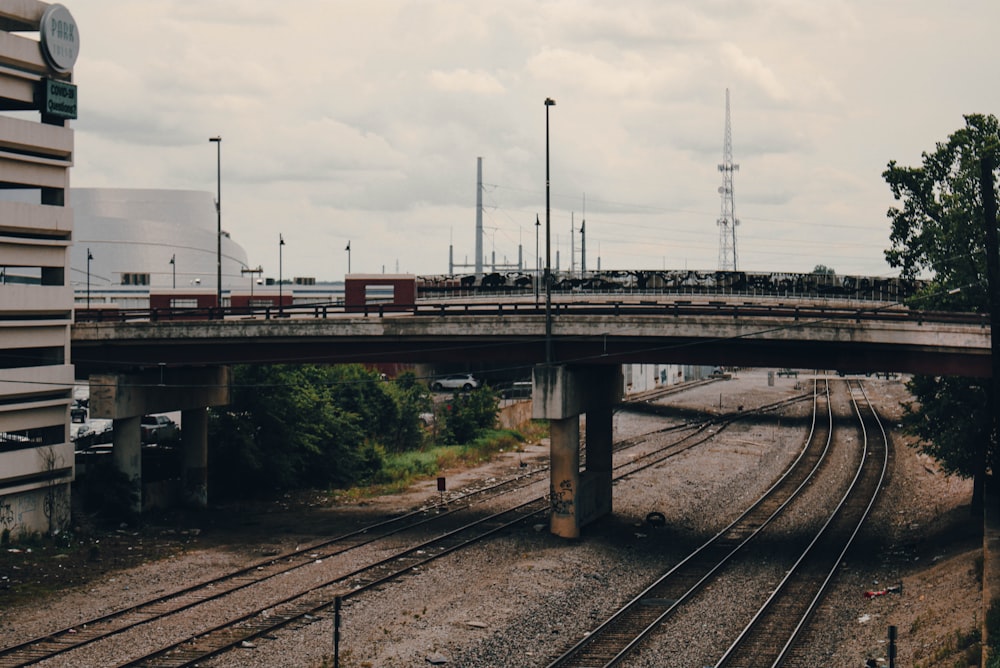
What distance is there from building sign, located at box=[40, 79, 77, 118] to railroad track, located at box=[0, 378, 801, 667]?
1822 cm

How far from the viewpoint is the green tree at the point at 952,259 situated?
3759 cm

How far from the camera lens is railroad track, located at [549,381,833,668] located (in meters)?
25.1

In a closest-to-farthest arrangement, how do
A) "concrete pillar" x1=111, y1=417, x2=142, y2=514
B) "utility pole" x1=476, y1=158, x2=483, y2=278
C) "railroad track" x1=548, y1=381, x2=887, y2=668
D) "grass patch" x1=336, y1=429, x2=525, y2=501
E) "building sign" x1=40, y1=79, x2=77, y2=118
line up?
"railroad track" x1=548, y1=381, x2=887, y2=668 < "building sign" x1=40, y1=79, x2=77, y2=118 < "concrete pillar" x1=111, y1=417, x2=142, y2=514 < "grass patch" x1=336, y1=429, x2=525, y2=501 < "utility pole" x1=476, y1=158, x2=483, y2=278

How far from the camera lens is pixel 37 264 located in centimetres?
3816

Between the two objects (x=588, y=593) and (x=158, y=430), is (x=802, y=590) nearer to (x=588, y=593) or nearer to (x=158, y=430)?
(x=588, y=593)

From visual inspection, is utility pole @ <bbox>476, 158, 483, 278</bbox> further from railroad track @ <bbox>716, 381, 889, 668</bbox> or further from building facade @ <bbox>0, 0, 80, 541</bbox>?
building facade @ <bbox>0, 0, 80, 541</bbox>

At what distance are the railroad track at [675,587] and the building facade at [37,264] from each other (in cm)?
2123

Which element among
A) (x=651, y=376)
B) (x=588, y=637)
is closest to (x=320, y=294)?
(x=651, y=376)

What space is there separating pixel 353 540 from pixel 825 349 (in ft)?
58.5

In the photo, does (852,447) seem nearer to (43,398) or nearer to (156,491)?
(156,491)

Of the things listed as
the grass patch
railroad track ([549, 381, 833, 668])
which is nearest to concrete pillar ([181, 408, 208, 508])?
the grass patch

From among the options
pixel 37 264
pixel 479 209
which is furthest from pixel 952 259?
pixel 479 209

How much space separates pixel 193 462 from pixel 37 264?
37.7ft

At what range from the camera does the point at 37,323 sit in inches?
1507
